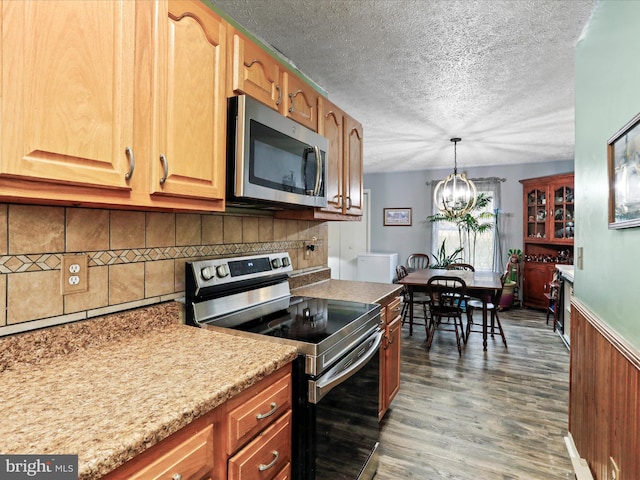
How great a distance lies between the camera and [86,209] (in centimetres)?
119

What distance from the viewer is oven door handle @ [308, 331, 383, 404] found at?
48.9 inches

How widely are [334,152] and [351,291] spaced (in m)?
0.89

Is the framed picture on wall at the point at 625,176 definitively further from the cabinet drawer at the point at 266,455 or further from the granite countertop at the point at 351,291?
the cabinet drawer at the point at 266,455

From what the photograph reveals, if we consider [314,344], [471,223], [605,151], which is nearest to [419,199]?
[471,223]

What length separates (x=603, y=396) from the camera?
145cm

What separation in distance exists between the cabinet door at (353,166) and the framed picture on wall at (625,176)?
4.59ft

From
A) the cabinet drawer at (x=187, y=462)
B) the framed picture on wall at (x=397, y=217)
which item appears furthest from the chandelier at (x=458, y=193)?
the cabinet drawer at (x=187, y=462)

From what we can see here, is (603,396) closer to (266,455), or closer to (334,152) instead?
(266,455)

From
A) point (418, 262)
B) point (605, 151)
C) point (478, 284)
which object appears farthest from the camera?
point (418, 262)

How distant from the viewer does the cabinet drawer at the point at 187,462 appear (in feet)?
2.45

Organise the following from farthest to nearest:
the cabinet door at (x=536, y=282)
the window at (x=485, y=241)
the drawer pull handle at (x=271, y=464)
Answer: the window at (x=485, y=241) < the cabinet door at (x=536, y=282) < the drawer pull handle at (x=271, y=464)

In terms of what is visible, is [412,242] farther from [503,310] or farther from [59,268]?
[59,268]
